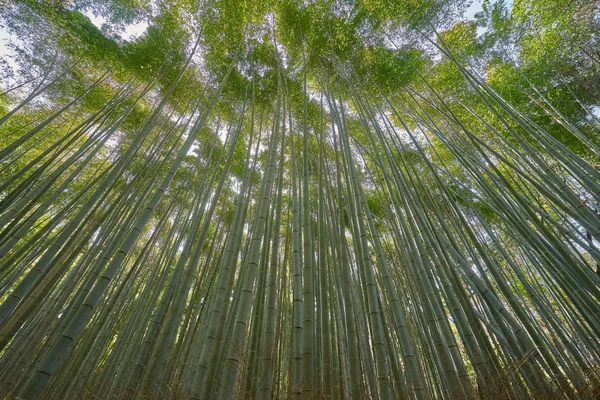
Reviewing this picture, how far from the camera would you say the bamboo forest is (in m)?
1.90

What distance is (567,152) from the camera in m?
3.00

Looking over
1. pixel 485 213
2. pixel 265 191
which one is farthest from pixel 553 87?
pixel 265 191

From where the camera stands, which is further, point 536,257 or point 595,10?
point 595,10

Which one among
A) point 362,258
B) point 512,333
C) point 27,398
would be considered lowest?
point 27,398

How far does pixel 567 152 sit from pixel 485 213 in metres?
2.88

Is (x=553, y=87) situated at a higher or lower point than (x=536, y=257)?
higher

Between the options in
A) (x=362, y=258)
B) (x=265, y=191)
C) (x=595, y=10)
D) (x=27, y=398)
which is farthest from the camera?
(x=595, y=10)

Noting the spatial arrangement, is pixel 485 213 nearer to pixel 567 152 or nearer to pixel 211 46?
pixel 567 152

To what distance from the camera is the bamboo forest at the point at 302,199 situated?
190 cm

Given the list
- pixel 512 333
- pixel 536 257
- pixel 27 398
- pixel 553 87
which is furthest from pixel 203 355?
pixel 553 87

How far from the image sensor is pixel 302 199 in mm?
2885

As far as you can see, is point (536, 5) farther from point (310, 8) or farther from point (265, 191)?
point (265, 191)

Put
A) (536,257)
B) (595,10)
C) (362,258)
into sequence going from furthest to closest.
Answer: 1. (595,10)
2. (536,257)
3. (362,258)

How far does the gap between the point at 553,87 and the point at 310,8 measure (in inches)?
149
